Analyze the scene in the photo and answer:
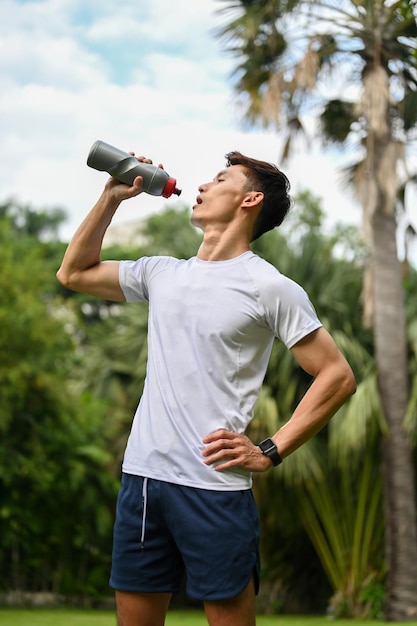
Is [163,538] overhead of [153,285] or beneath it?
beneath

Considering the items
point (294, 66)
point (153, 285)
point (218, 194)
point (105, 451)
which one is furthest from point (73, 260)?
point (105, 451)

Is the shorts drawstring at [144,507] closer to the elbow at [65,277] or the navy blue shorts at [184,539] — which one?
the navy blue shorts at [184,539]

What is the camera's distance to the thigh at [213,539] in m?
2.49

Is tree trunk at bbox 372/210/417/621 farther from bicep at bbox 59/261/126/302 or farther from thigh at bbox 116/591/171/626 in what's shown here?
thigh at bbox 116/591/171/626

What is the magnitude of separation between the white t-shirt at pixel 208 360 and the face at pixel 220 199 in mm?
163

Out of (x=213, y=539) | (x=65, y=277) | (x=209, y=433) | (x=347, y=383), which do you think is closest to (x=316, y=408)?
(x=347, y=383)

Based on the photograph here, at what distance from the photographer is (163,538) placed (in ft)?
8.49

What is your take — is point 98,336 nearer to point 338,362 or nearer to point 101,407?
point 101,407

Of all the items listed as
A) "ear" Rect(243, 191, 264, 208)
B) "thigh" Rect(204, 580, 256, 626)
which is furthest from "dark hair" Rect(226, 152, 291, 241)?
"thigh" Rect(204, 580, 256, 626)

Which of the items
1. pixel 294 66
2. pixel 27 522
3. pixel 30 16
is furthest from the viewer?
pixel 30 16

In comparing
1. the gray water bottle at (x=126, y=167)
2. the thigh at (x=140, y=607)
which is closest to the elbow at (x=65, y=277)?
the gray water bottle at (x=126, y=167)

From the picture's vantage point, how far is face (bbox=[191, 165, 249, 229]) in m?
2.79

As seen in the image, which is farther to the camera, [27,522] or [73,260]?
[27,522]

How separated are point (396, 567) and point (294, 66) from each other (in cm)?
666
